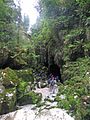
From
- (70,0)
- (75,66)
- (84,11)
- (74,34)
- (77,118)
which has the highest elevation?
(70,0)

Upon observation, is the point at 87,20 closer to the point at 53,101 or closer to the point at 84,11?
the point at 84,11

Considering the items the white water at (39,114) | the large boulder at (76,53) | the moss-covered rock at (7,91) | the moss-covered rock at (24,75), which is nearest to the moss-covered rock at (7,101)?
the moss-covered rock at (7,91)

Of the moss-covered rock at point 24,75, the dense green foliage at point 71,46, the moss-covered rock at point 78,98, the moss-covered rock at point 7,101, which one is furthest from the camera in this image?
the moss-covered rock at point 24,75

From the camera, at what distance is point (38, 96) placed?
47.8 feet

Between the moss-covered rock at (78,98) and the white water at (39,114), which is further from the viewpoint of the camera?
the white water at (39,114)

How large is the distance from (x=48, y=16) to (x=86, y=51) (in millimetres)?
9233

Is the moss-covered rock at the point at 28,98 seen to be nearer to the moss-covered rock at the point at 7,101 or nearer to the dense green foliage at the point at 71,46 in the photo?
the moss-covered rock at the point at 7,101

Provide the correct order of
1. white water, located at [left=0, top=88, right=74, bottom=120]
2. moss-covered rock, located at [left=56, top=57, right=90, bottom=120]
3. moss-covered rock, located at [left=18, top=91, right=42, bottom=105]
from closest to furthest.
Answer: moss-covered rock, located at [left=56, top=57, right=90, bottom=120] → white water, located at [left=0, top=88, right=74, bottom=120] → moss-covered rock, located at [left=18, top=91, right=42, bottom=105]

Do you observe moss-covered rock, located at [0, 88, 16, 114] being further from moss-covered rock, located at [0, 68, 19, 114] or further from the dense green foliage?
the dense green foliage

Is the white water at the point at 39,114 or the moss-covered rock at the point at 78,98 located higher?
the moss-covered rock at the point at 78,98

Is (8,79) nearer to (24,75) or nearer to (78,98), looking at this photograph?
(24,75)

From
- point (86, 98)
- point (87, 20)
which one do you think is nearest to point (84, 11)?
point (87, 20)

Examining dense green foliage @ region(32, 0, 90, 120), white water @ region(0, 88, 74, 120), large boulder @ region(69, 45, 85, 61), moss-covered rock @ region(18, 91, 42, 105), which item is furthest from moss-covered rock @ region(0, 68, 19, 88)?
large boulder @ region(69, 45, 85, 61)

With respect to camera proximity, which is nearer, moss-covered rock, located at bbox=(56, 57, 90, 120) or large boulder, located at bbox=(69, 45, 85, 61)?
moss-covered rock, located at bbox=(56, 57, 90, 120)
